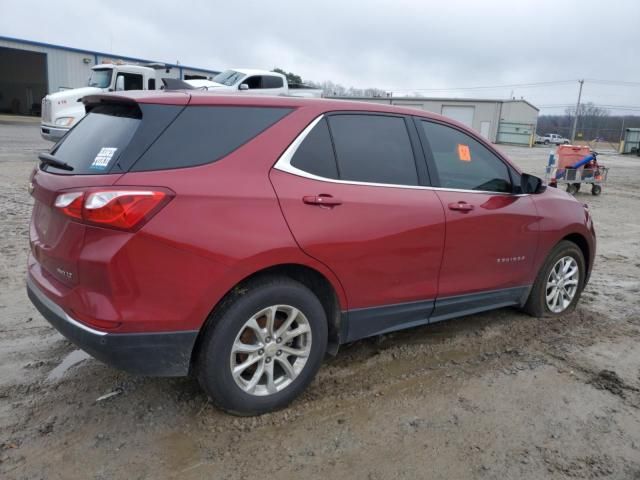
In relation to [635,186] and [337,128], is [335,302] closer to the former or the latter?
[337,128]

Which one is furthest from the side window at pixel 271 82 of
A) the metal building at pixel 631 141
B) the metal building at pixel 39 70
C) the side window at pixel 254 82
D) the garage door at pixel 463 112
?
the garage door at pixel 463 112

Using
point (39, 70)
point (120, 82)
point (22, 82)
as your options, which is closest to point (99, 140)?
point (120, 82)

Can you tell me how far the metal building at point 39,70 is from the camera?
3622 centimetres

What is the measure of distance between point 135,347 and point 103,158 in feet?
3.16

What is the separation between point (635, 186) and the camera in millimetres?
17719

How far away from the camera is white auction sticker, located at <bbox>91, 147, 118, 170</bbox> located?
2650mm

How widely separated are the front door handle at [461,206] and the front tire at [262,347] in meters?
1.24

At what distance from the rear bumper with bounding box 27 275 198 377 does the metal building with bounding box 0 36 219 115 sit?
110ft

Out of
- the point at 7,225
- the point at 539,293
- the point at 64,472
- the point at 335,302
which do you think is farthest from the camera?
the point at 7,225

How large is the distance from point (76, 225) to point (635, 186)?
1923 centimetres

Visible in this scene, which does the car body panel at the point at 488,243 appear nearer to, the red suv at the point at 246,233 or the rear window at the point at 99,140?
the red suv at the point at 246,233

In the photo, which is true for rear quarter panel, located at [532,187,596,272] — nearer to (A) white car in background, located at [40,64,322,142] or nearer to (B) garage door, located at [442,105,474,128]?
(A) white car in background, located at [40,64,322,142]

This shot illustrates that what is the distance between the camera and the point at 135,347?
8.44 ft

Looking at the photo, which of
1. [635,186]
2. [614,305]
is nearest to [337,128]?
[614,305]
